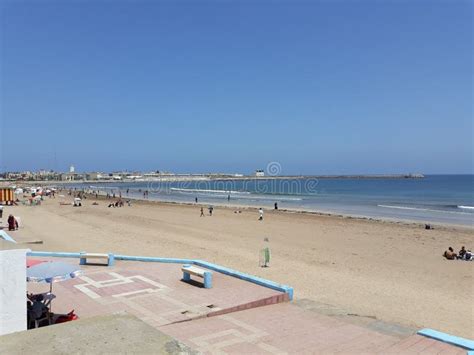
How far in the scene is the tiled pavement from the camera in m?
5.83

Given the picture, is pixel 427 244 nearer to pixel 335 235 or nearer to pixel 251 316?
pixel 335 235

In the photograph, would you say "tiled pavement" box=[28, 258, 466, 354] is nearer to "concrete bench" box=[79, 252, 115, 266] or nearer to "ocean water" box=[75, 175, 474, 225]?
"concrete bench" box=[79, 252, 115, 266]

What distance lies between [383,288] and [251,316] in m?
5.08

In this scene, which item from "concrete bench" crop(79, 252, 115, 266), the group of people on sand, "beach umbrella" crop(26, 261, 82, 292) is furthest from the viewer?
the group of people on sand

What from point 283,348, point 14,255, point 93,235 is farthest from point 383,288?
point 93,235

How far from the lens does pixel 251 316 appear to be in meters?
7.05

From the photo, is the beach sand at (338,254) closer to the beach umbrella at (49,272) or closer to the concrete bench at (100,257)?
the concrete bench at (100,257)

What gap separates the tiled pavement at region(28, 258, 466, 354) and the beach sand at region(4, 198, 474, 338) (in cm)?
160

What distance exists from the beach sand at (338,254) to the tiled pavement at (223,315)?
160cm

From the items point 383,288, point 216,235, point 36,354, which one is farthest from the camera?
point 216,235

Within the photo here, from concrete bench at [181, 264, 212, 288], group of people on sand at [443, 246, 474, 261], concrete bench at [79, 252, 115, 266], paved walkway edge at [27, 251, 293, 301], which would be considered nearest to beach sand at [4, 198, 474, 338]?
group of people on sand at [443, 246, 474, 261]

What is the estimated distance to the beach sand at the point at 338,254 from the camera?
30.0 ft

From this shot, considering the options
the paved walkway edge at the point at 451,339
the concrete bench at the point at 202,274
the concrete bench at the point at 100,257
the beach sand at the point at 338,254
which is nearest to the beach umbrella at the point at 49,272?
the concrete bench at the point at 202,274

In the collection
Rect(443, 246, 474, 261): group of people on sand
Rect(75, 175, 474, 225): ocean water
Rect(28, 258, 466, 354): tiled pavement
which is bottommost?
Rect(75, 175, 474, 225): ocean water
